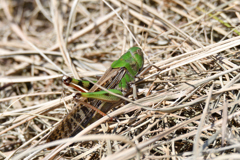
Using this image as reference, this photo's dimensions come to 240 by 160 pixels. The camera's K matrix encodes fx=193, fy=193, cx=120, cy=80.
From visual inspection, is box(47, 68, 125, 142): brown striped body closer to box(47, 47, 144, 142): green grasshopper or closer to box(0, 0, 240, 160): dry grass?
box(47, 47, 144, 142): green grasshopper

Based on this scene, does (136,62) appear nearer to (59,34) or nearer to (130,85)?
(130,85)

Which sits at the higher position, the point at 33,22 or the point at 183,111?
the point at 33,22

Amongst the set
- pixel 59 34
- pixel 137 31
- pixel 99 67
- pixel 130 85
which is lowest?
pixel 130 85

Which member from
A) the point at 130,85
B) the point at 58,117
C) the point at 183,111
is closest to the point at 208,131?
the point at 183,111

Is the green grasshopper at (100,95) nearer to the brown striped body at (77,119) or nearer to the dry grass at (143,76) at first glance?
the brown striped body at (77,119)

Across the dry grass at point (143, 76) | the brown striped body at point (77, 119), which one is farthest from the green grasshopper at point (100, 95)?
the dry grass at point (143, 76)

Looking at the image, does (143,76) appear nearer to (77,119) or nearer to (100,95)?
(100,95)

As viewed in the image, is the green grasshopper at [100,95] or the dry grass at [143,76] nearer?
the dry grass at [143,76]
